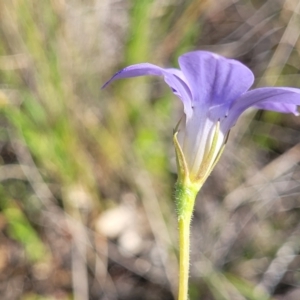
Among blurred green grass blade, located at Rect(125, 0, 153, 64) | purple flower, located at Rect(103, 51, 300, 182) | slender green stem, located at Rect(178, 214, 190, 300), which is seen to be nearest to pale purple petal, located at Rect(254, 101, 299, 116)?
purple flower, located at Rect(103, 51, 300, 182)

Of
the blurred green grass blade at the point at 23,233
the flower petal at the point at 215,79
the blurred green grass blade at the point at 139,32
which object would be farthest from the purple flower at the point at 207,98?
the blurred green grass blade at the point at 23,233

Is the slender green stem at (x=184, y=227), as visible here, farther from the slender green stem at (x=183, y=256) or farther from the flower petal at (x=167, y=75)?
the flower petal at (x=167, y=75)

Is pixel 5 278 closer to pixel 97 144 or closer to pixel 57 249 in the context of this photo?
pixel 57 249

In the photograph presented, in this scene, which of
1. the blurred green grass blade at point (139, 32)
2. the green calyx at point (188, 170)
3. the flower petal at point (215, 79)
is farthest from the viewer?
the blurred green grass blade at point (139, 32)

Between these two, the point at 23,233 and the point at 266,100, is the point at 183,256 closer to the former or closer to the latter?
the point at 266,100

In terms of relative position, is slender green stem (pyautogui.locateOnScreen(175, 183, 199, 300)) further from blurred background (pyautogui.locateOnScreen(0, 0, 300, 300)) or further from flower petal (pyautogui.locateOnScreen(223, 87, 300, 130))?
blurred background (pyautogui.locateOnScreen(0, 0, 300, 300))

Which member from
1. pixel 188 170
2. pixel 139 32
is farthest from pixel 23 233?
pixel 188 170
